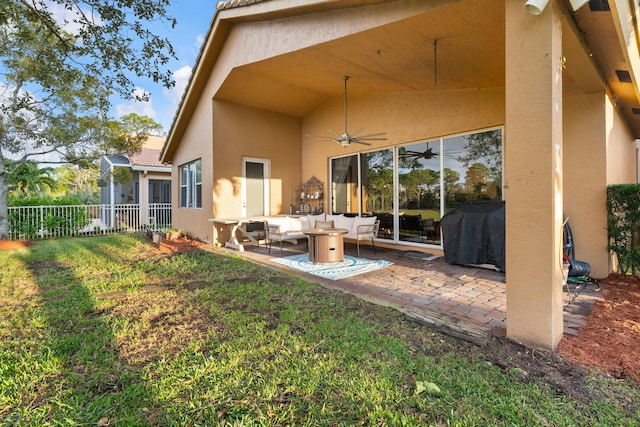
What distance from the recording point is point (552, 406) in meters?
1.96

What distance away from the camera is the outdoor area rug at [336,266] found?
536cm

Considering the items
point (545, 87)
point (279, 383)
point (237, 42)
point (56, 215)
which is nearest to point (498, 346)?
point (279, 383)

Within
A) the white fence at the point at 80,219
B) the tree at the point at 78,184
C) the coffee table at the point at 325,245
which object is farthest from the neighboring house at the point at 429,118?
the tree at the point at 78,184

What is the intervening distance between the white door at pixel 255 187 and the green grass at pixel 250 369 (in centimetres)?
494

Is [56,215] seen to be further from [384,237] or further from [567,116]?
[567,116]

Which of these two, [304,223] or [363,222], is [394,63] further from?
[304,223]

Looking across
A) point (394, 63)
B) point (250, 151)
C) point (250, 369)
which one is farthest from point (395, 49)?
point (250, 151)

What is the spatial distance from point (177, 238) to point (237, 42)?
6.23 meters

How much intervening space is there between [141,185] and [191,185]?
5.76 m

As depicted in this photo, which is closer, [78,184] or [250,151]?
[250,151]

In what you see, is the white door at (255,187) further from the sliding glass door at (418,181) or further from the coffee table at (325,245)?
the coffee table at (325,245)

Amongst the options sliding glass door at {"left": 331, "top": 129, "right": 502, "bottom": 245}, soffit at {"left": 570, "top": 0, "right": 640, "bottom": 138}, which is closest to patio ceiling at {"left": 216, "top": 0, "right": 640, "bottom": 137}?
soffit at {"left": 570, "top": 0, "right": 640, "bottom": 138}

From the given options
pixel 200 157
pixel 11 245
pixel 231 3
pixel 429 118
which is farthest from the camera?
pixel 200 157

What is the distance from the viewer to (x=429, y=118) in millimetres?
6867
